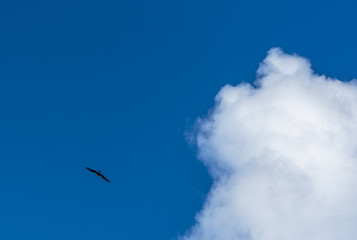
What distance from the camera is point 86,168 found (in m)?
140

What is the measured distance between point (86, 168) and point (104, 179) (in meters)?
14.9

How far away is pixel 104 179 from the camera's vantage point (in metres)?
147
